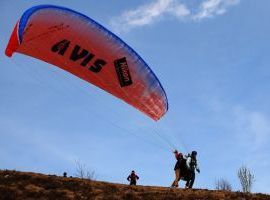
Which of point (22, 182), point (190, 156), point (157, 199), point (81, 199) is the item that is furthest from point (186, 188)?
point (22, 182)

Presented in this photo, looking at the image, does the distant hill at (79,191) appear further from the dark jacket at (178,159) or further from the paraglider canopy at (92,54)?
the paraglider canopy at (92,54)

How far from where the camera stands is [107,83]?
26.0 m

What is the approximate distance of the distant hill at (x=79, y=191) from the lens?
22.9m

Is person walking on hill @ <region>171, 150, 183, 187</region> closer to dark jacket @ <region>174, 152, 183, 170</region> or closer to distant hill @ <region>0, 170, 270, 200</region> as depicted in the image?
dark jacket @ <region>174, 152, 183, 170</region>

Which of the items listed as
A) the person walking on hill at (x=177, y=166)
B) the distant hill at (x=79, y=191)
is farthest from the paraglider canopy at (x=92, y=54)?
the distant hill at (x=79, y=191)

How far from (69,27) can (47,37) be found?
1.11 metres

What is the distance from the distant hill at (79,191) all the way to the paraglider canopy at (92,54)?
406 centimetres

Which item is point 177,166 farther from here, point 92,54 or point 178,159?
point 92,54

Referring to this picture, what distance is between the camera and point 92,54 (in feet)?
83.4

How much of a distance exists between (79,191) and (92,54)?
20.9 feet

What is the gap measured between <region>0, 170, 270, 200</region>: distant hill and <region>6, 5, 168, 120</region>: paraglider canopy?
Result: 4060 millimetres

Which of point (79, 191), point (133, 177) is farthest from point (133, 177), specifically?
point (79, 191)

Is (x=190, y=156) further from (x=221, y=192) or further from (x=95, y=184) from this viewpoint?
(x=95, y=184)

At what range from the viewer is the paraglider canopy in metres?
24.4
